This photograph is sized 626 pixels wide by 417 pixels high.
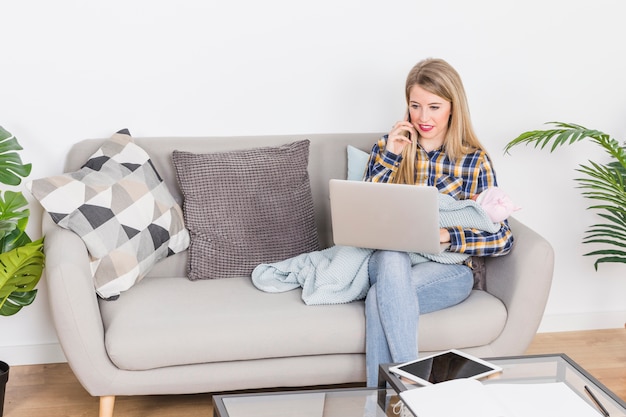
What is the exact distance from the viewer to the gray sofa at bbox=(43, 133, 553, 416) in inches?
91.5

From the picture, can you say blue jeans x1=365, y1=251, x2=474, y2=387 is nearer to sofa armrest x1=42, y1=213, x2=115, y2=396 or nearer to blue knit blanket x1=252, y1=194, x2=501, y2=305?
blue knit blanket x1=252, y1=194, x2=501, y2=305

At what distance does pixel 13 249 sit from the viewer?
241 centimetres

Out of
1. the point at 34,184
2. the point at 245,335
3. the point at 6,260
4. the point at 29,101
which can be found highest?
the point at 29,101

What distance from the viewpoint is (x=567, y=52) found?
323cm

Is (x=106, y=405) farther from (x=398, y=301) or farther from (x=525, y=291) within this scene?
(x=525, y=291)

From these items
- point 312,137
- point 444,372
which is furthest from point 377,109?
point 444,372

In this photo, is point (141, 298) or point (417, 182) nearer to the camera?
point (141, 298)

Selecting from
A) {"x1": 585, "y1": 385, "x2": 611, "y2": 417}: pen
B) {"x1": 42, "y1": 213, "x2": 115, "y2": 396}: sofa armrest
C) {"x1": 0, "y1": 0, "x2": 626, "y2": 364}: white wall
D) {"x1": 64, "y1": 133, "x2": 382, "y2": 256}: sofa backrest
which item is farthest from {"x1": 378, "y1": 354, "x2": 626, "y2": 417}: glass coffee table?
{"x1": 0, "y1": 0, "x2": 626, "y2": 364}: white wall

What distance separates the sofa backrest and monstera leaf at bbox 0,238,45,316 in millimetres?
487

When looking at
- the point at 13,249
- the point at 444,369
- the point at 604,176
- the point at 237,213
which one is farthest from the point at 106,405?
the point at 604,176

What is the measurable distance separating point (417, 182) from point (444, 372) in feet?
3.27

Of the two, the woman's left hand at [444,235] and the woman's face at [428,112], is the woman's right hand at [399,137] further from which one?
the woman's left hand at [444,235]

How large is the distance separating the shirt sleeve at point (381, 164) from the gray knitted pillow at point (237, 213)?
0.89 feet

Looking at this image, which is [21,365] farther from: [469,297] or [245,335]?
[469,297]
